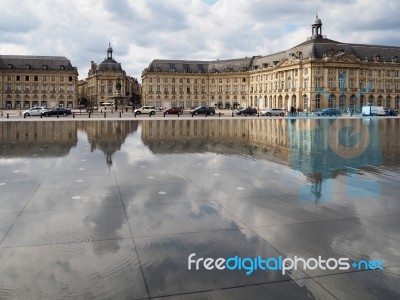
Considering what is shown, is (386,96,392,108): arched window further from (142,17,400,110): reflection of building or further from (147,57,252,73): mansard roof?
(147,57,252,73): mansard roof

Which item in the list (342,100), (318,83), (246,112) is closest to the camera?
(246,112)

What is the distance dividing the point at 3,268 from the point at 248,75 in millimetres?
122869

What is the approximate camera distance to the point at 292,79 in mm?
103562

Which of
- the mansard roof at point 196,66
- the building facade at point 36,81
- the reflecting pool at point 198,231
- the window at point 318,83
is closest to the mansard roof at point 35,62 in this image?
the building facade at point 36,81

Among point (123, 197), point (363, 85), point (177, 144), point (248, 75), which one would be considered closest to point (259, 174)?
point (123, 197)

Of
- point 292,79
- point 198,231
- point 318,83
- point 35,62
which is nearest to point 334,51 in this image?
point 318,83

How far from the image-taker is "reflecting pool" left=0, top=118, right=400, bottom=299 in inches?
186

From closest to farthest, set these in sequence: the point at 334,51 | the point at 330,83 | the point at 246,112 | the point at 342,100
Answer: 1. the point at 246,112
2. the point at 330,83
3. the point at 334,51
4. the point at 342,100

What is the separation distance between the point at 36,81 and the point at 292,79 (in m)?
77.8

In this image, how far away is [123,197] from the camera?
8711 mm

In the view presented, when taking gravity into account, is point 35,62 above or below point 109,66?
below

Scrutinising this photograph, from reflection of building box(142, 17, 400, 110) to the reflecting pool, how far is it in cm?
9054

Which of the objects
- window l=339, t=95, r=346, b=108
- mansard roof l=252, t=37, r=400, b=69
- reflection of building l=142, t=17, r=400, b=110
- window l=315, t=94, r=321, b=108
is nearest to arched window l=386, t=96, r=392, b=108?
reflection of building l=142, t=17, r=400, b=110

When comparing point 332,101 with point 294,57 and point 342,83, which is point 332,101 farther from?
point 294,57
